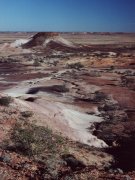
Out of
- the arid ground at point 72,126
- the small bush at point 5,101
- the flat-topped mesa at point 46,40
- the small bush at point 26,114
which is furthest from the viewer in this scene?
the flat-topped mesa at point 46,40

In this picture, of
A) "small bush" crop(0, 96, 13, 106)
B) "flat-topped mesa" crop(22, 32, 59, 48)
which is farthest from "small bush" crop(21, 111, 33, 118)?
"flat-topped mesa" crop(22, 32, 59, 48)

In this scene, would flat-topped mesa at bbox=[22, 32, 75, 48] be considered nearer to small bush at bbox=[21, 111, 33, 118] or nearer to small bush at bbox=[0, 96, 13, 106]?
small bush at bbox=[0, 96, 13, 106]

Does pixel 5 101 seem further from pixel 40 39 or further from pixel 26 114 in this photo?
pixel 40 39

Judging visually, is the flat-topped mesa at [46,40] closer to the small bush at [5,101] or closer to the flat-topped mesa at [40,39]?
the flat-topped mesa at [40,39]

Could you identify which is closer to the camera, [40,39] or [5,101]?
[5,101]

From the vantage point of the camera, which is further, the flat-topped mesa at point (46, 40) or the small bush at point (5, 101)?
the flat-topped mesa at point (46, 40)

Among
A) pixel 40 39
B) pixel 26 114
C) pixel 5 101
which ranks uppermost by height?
pixel 5 101

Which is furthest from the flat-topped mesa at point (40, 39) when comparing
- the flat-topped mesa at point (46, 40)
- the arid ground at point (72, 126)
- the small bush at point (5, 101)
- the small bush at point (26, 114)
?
Result: the small bush at point (26, 114)

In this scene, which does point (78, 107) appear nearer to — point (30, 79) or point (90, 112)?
point (90, 112)

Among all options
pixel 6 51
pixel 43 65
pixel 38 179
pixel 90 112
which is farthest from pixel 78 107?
pixel 6 51

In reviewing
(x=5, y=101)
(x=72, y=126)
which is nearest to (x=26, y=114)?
(x=5, y=101)

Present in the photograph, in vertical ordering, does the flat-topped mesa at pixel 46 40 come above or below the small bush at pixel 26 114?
below

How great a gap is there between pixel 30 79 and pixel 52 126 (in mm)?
23327

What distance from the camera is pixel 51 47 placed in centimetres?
9075
